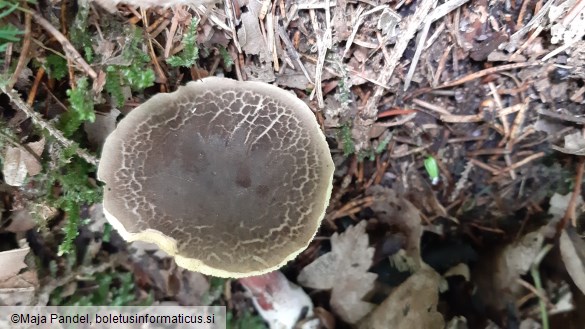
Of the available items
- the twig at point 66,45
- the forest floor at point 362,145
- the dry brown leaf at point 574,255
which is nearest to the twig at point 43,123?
the forest floor at point 362,145

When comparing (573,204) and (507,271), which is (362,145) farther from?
(573,204)

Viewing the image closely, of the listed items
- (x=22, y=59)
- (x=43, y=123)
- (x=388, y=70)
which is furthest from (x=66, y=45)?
(x=388, y=70)

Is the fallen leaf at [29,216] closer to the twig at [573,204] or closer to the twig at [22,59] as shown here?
the twig at [22,59]

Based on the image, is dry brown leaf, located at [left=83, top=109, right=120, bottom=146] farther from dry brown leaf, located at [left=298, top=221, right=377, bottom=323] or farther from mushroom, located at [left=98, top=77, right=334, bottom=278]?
dry brown leaf, located at [left=298, top=221, right=377, bottom=323]

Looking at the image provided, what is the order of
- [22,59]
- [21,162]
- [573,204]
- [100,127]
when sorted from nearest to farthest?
[22,59] < [21,162] < [100,127] < [573,204]

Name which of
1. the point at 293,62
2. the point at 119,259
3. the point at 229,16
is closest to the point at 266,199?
the point at 293,62

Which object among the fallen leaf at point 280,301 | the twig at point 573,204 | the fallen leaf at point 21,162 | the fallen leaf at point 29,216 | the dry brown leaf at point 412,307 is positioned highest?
the fallen leaf at point 21,162
